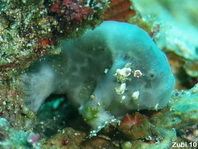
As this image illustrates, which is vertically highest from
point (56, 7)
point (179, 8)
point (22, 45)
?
point (56, 7)

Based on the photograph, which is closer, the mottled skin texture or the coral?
the mottled skin texture

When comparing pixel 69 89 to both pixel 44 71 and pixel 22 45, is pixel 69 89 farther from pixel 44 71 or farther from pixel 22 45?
pixel 22 45

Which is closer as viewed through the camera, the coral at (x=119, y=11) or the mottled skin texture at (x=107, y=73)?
the mottled skin texture at (x=107, y=73)

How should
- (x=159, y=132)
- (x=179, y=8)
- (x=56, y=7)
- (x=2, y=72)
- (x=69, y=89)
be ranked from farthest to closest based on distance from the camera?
(x=179, y=8), (x=69, y=89), (x=159, y=132), (x=2, y=72), (x=56, y=7)

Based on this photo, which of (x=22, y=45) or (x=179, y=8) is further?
(x=179, y=8)

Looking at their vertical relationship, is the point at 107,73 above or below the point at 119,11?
below

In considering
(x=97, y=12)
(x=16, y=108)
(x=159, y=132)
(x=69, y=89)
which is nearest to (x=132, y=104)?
(x=159, y=132)

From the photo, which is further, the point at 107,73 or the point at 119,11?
the point at 119,11

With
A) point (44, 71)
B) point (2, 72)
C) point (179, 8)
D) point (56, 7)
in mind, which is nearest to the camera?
point (56, 7)
